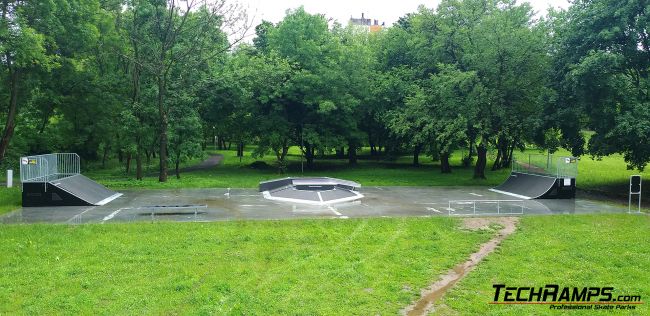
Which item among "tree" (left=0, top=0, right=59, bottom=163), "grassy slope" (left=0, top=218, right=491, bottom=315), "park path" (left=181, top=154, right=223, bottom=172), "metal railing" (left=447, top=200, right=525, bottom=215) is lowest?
"grassy slope" (left=0, top=218, right=491, bottom=315)

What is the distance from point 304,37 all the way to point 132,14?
10.5 meters

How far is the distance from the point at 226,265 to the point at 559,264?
21.6 feet

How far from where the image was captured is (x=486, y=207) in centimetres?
1692

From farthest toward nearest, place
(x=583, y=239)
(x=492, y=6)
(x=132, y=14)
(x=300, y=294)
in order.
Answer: (x=492, y=6) → (x=132, y=14) → (x=583, y=239) → (x=300, y=294)

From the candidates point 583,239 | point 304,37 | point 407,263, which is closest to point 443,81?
point 304,37

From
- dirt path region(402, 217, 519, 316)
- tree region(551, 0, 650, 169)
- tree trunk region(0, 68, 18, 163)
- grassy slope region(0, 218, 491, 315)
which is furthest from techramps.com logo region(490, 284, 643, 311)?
tree trunk region(0, 68, 18, 163)

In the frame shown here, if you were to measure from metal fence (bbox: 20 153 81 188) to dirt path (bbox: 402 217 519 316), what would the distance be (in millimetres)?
14337

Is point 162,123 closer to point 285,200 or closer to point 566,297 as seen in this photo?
point 285,200

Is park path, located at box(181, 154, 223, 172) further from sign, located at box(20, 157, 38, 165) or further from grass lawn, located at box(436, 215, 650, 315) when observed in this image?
grass lawn, located at box(436, 215, 650, 315)

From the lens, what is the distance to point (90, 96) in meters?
28.8

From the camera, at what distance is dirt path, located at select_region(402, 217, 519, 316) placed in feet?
24.7

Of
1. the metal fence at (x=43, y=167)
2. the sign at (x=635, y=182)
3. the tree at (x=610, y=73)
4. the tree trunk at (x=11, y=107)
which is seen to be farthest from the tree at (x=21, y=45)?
the sign at (x=635, y=182)

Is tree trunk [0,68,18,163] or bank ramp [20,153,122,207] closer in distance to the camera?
bank ramp [20,153,122,207]

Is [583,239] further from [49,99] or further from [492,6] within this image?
[49,99]
